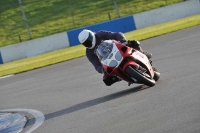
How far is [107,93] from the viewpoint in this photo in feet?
37.3

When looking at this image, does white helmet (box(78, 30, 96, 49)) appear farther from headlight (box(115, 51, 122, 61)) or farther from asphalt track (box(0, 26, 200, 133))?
asphalt track (box(0, 26, 200, 133))

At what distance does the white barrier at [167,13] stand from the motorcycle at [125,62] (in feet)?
67.3


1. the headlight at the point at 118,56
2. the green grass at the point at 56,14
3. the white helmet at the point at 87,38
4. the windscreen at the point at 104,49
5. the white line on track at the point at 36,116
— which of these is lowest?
the green grass at the point at 56,14

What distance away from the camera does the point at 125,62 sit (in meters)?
10.3

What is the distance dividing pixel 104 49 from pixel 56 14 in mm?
25112

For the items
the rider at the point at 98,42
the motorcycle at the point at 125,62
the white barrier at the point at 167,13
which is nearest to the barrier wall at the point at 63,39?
the white barrier at the point at 167,13

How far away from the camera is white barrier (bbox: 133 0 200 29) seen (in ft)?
102

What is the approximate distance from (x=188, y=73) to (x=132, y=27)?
19903 millimetres

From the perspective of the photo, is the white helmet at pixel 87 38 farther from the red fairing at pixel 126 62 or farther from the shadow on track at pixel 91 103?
the shadow on track at pixel 91 103

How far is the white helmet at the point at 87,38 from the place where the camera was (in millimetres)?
10656

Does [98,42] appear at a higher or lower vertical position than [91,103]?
higher

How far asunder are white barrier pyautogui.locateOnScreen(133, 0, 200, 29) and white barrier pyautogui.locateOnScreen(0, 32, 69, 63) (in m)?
4.25

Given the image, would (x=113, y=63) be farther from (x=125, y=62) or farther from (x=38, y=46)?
(x=38, y=46)

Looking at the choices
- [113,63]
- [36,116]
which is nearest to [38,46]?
[36,116]
